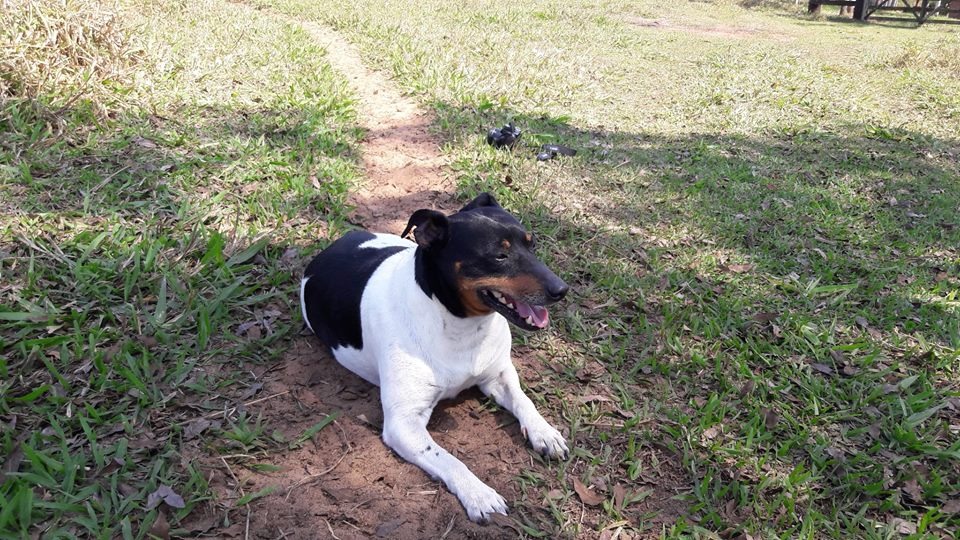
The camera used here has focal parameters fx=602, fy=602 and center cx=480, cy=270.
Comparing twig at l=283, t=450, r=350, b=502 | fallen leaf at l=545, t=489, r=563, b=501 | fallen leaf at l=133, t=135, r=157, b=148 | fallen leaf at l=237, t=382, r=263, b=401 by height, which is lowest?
fallen leaf at l=545, t=489, r=563, b=501

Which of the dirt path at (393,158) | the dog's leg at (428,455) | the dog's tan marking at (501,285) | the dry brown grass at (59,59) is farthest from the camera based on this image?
the dirt path at (393,158)

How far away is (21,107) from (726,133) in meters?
7.60

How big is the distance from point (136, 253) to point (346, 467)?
7.09 ft

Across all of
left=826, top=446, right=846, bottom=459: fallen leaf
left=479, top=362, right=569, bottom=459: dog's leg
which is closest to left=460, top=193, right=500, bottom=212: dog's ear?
left=479, top=362, right=569, bottom=459: dog's leg

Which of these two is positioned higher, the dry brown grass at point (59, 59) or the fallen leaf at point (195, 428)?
the dry brown grass at point (59, 59)

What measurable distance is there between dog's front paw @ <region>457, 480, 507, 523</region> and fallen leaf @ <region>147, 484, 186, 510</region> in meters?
1.19

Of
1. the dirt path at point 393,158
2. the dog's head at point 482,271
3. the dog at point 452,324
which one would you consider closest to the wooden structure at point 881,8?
the dirt path at point 393,158

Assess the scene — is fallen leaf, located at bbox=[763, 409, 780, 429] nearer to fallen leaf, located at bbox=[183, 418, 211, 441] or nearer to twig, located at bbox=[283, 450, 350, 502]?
twig, located at bbox=[283, 450, 350, 502]

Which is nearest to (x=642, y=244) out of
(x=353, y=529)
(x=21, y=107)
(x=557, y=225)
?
(x=557, y=225)

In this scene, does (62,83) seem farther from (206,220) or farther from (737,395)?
(737,395)

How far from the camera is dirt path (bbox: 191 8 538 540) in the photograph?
2.55m

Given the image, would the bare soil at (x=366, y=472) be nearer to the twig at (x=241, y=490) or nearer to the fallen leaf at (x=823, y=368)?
the twig at (x=241, y=490)

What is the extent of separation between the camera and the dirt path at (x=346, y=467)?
2.55 metres

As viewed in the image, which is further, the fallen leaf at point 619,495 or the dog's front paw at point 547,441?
the dog's front paw at point 547,441
